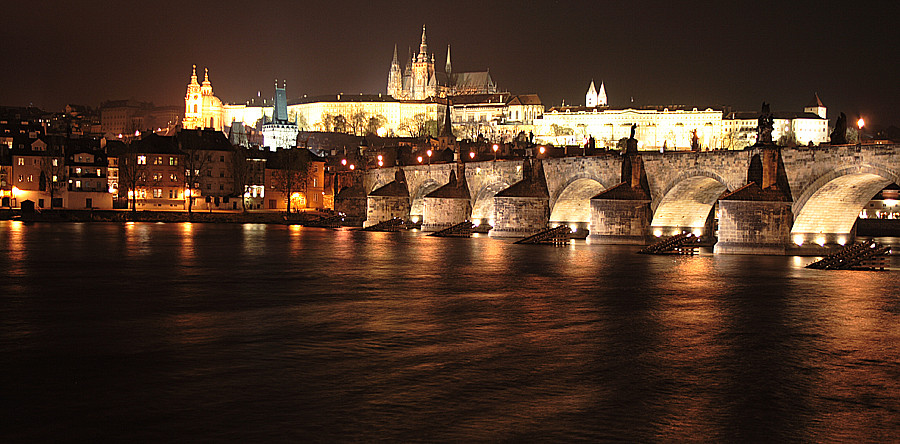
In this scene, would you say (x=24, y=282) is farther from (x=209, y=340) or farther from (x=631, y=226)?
(x=631, y=226)

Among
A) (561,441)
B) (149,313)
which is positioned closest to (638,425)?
(561,441)

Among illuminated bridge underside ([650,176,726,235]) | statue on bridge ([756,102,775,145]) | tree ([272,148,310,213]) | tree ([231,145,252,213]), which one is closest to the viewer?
statue on bridge ([756,102,775,145])

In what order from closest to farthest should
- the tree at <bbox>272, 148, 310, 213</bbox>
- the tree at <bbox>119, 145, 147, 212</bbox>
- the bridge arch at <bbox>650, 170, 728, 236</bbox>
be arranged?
the bridge arch at <bbox>650, 170, 728, 236</bbox>
the tree at <bbox>119, 145, 147, 212</bbox>
the tree at <bbox>272, 148, 310, 213</bbox>

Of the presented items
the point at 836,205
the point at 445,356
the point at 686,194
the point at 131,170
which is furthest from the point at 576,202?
the point at 131,170

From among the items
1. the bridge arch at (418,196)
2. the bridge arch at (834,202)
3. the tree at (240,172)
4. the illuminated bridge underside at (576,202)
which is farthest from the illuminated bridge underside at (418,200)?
the bridge arch at (834,202)

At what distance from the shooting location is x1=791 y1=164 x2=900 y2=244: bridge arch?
34.4m

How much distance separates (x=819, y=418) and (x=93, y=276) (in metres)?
22.2

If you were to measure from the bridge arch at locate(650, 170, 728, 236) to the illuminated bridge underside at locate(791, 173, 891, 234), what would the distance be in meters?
5.01

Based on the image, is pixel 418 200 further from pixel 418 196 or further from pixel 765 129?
pixel 765 129

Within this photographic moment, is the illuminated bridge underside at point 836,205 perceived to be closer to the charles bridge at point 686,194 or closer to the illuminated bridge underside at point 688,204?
the charles bridge at point 686,194

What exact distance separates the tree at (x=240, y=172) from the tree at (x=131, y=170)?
945 cm

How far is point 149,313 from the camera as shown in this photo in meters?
19.4

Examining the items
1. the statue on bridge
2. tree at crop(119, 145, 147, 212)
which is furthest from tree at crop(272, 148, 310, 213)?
the statue on bridge

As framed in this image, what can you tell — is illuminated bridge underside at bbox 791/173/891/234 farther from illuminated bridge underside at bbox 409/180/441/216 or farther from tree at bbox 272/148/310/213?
tree at bbox 272/148/310/213
